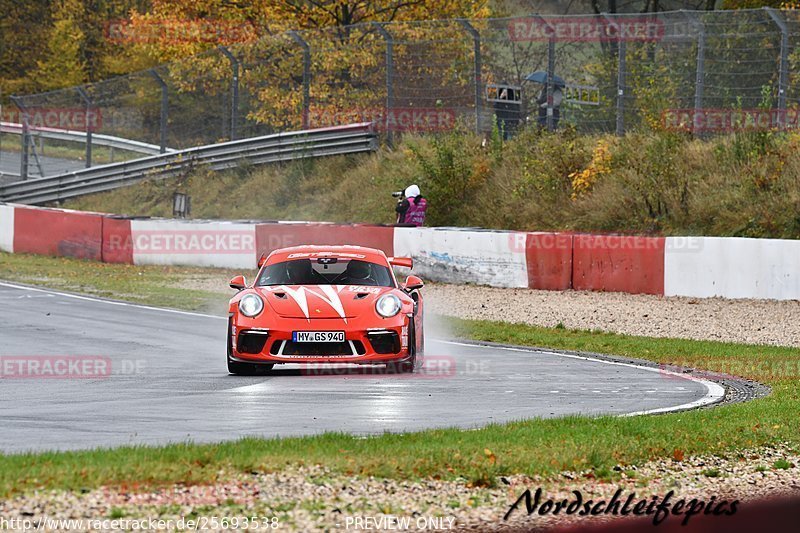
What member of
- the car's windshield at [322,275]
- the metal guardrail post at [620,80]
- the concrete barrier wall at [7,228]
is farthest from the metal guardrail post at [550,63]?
the car's windshield at [322,275]

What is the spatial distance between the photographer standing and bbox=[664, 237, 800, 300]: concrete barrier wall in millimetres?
6140

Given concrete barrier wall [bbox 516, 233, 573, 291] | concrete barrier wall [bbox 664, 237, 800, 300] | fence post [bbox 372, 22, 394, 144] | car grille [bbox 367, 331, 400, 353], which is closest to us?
car grille [bbox 367, 331, 400, 353]

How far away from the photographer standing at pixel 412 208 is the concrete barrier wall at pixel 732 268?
614 cm

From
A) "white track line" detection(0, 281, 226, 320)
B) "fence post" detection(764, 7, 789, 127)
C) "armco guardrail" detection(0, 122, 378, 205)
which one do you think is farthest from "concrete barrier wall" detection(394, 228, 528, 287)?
"armco guardrail" detection(0, 122, 378, 205)

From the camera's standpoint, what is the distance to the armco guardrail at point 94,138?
39.0 meters

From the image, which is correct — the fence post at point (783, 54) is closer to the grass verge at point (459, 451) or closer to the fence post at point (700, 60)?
the fence post at point (700, 60)

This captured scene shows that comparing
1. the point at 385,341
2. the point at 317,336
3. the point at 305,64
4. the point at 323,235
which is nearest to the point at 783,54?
the point at 323,235

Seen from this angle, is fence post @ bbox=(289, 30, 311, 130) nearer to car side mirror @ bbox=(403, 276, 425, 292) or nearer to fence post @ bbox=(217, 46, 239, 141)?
fence post @ bbox=(217, 46, 239, 141)

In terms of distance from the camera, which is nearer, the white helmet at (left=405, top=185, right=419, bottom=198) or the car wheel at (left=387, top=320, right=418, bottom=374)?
the car wheel at (left=387, top=320, right=418, bottom=374)

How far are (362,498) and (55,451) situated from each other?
209cm

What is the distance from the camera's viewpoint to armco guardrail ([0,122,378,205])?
35.2m

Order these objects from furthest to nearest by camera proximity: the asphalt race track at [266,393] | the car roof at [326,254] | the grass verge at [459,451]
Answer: the car roof at [326,254], the asphalt race track at [266,393], the grass verge at [459,451]

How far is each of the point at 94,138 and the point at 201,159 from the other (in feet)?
18.1

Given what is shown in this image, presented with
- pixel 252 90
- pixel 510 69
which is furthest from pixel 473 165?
pixel 252 90
